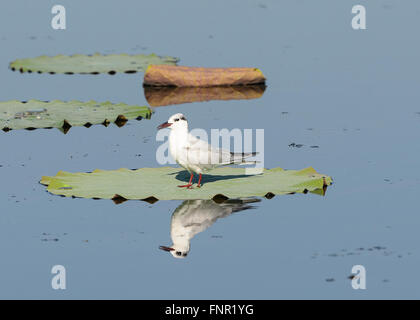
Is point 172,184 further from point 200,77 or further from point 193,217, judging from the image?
point 200,77

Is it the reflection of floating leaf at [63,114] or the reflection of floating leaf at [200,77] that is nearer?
the reflection of floating leaf at [63,114]

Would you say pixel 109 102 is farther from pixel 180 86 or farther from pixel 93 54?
pixel 93 54

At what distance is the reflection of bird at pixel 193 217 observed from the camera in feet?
37.9

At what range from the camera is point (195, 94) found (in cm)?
2116

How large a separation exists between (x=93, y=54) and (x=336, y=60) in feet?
21.8

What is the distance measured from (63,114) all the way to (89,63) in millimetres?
6374

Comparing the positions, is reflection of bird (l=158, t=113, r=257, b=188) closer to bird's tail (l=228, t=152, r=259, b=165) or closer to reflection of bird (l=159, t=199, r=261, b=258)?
bird's tail (l=228, t=152, r=259, b=165)

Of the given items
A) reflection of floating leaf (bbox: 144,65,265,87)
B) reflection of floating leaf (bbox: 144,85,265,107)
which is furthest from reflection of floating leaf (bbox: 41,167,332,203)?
reflection of floating leaf (bbox: 144,65,265,87)

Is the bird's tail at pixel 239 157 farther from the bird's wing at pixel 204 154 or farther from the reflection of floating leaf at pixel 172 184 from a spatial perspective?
the reflection of floating leaf at pixel 172 184

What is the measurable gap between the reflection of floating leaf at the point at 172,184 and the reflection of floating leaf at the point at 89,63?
31.6 ft

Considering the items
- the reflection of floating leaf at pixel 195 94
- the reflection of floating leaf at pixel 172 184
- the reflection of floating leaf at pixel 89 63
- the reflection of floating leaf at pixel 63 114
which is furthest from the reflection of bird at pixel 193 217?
the reflection of floating leaf at pixel 89 63

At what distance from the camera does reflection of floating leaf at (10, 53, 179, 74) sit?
23.7 metres

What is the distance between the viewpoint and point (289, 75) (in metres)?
22.7

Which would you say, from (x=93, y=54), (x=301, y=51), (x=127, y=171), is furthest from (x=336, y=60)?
(x=127, y=171)
